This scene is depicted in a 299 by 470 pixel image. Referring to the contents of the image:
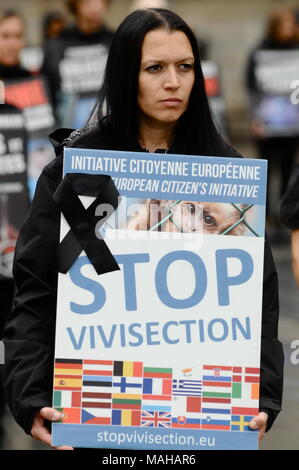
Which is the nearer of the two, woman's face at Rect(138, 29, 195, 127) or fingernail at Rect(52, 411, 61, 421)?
fingernail at Rect(52, 411, 61, 421)

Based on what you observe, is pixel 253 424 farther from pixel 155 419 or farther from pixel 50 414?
pixel 50 414

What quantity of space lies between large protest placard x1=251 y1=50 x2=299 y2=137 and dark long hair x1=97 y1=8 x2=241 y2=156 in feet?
35.2

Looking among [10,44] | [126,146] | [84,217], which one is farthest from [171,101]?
[10,44]

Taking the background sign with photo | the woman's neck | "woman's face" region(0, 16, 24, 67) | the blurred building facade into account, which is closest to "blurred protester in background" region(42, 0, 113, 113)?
the background sign with photo

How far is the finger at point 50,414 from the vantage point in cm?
341

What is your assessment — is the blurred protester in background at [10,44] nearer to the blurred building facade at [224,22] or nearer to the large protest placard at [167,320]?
the large protest placard at [167,320]

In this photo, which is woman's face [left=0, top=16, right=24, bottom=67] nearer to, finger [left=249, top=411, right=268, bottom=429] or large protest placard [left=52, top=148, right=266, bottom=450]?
large protest placard [left=52, top=148, right=266, bottom=450]

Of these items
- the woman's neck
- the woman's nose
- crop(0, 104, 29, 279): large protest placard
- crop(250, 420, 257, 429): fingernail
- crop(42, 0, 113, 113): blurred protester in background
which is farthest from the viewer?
crop(42, 0, 113, 113): blurred protester in background

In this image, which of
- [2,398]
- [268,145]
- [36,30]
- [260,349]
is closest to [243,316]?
[260,349]

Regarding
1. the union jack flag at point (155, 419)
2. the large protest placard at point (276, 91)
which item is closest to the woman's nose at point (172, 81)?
the union jack flag at point (155, 419)

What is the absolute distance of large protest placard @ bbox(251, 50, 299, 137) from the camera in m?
14.4

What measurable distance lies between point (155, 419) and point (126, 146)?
70 cm

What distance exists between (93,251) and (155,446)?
486mm

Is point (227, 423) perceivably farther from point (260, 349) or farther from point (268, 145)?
point (268, 145)
